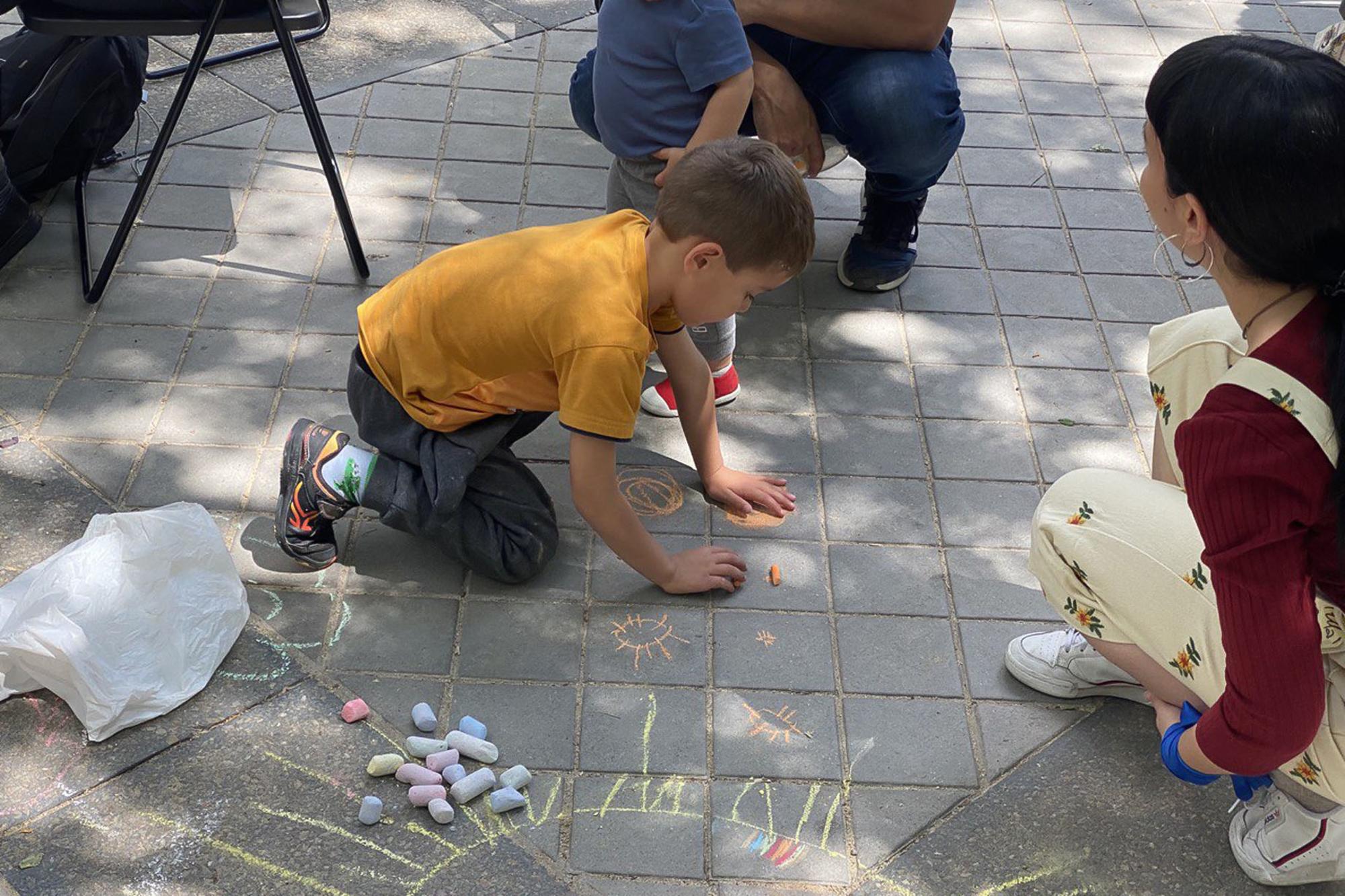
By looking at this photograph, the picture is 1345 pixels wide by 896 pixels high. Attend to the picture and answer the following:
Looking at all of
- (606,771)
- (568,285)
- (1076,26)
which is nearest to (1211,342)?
(568,285)

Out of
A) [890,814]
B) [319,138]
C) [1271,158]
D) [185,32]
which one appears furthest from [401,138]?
[1271,158]

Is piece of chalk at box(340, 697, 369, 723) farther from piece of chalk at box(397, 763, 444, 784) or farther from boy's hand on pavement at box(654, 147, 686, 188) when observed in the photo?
boy's hand on pavement at box(654, 147, 686, 188)

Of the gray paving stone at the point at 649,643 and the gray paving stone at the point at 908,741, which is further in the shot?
the gray paving stone at the point at 649,643

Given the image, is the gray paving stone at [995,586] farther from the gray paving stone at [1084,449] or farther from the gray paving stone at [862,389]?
the gray paving stone at [862,389]

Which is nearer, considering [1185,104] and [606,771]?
[1185,104]

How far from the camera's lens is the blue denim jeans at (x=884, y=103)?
342 centimetres

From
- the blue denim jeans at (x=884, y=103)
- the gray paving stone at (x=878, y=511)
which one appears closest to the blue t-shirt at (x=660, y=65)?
the blue denim jeans at (x=884, y=103)

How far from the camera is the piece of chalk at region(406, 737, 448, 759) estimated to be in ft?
7.78

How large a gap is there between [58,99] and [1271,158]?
120 inches

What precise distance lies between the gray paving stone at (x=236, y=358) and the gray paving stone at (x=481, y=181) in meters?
0.80

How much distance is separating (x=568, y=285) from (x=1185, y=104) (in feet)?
3.67

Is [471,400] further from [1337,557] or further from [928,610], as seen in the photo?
[1337,557]

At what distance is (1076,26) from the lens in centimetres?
498

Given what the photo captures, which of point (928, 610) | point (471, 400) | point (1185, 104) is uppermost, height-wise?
point (1185, 104)
